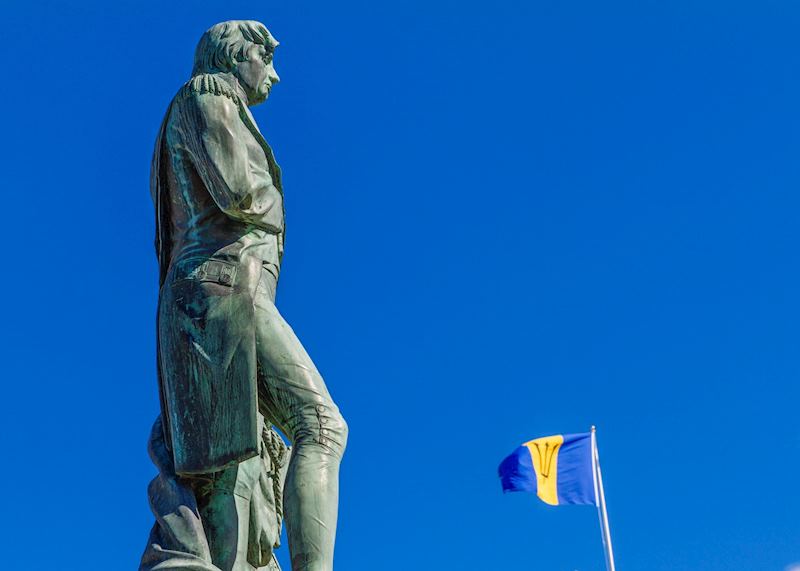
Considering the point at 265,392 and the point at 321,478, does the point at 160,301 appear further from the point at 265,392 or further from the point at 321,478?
the point at 321,478

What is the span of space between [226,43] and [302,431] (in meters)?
2.29

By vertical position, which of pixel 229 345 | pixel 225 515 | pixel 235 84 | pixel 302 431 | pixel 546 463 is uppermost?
pixel 546 463

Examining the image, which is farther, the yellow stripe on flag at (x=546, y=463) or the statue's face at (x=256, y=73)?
the yellow stripe on flag at (x=546, y=463)

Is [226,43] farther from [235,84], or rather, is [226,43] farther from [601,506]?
[601,506]

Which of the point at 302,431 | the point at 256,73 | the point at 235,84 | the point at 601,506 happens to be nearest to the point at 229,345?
the point at 302,431

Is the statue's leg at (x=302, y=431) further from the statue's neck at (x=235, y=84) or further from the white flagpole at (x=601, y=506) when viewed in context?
the white flagpole at (x=601, y=506)

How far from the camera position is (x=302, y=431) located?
6.28m

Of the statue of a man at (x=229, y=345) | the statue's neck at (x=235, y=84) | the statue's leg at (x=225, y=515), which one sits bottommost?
the statue's leg at (x=225, y=515)

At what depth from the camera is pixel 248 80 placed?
7.10 meters

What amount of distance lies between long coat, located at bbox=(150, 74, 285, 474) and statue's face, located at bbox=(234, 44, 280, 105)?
0.11 meters

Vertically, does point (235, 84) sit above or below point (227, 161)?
above

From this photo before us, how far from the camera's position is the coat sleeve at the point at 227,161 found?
21.2ft

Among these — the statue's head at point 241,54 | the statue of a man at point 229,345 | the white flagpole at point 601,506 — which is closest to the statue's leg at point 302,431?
the statue of a man at point 229,345

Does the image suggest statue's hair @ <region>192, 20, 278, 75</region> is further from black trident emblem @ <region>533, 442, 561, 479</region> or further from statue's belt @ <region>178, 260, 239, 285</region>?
black trident emblem @ <region>533, 442, 561, 479</region>
